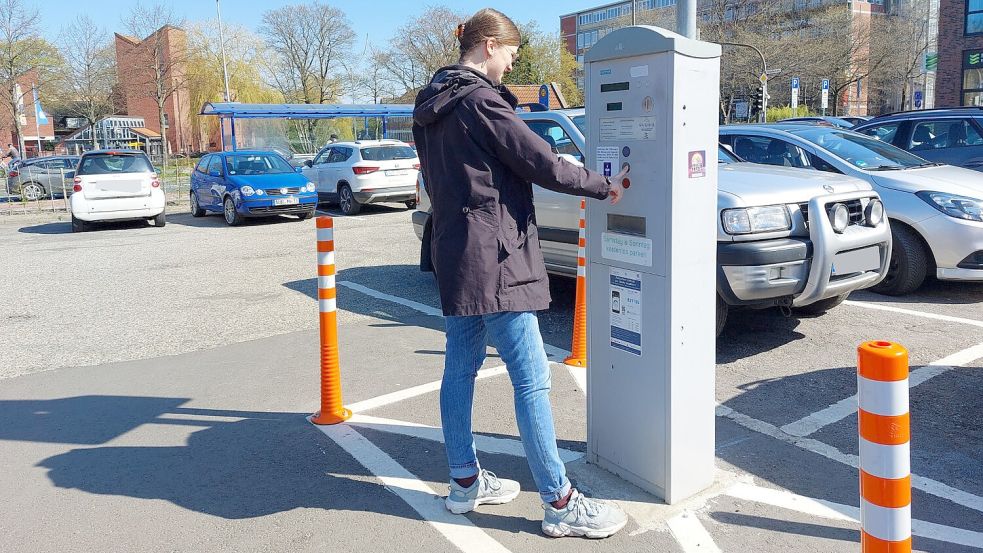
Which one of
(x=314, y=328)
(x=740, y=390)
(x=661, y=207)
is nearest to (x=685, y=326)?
(x=661, y=207)

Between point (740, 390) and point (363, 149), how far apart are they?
13356mm

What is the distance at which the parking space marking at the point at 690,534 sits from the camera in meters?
3.05

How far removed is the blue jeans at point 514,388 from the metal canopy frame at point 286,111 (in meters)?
21.3

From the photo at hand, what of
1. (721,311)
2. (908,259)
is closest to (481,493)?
(721,311)

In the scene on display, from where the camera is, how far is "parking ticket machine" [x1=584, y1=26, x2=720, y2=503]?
3.21 metres

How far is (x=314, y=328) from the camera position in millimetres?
6988

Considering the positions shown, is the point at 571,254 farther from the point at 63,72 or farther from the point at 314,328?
the point at 63,72

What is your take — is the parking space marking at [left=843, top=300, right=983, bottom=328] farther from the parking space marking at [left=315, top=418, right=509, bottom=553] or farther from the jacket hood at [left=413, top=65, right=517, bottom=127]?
the jacket hood at [left=413, top=65, right=517, bottom=127]

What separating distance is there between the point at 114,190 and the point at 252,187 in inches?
107

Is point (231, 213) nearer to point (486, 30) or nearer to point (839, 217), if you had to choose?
point (839, 217)

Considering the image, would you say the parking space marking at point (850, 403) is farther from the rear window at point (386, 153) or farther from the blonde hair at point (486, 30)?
the rear window at point (386, 153)

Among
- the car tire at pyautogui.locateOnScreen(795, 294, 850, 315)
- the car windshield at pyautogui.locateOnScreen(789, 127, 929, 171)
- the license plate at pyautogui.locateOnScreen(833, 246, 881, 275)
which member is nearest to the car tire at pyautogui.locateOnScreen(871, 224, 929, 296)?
the car windshield at pyautogui.locateOnScreen(789, 127, 929, 171)

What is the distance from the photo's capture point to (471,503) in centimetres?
339

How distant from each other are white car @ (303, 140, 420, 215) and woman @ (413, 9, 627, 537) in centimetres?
1369
